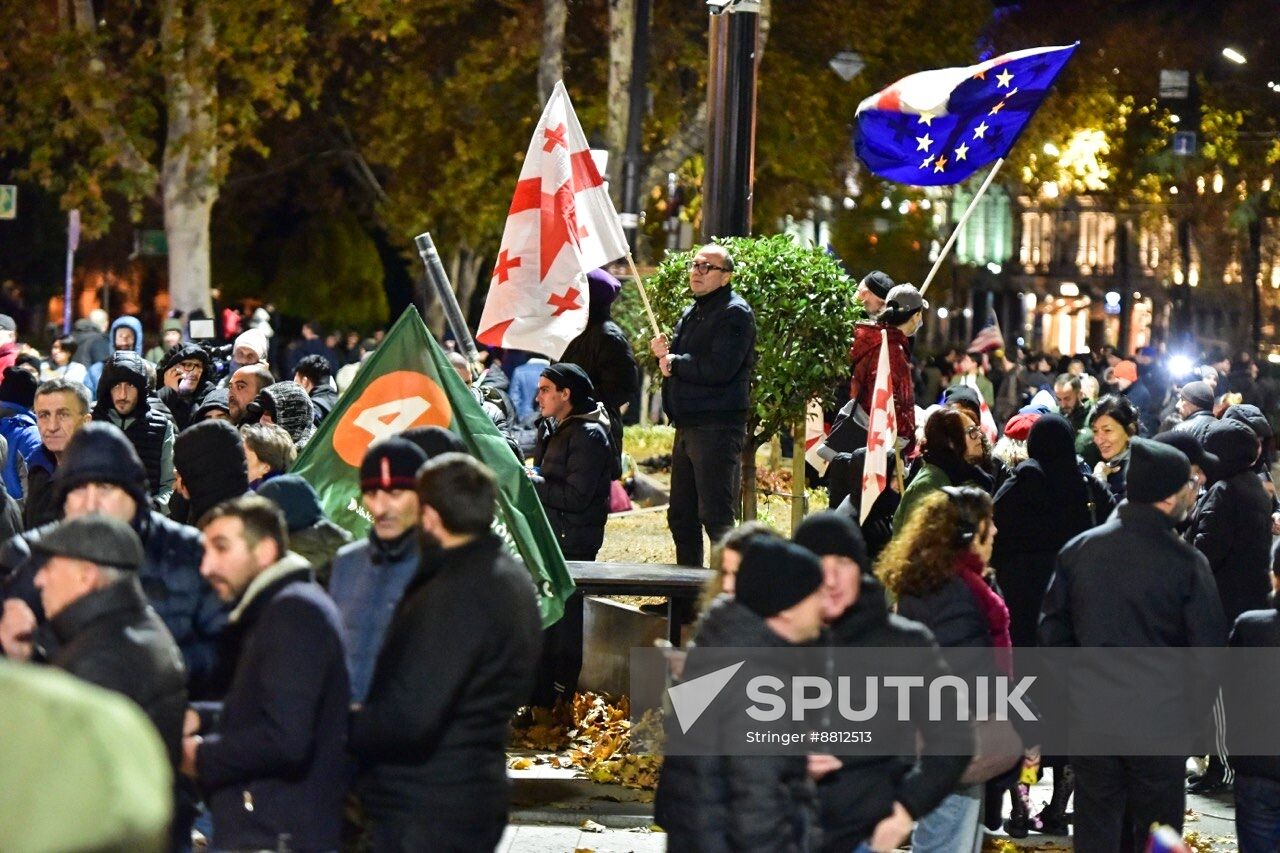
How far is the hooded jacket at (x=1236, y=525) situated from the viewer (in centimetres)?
959

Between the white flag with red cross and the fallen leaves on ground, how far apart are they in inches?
61.5

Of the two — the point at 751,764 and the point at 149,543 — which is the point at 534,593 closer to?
the point at 751,764

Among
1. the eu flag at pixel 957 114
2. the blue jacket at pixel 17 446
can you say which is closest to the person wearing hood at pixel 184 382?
the blue jacket at pixel 17 446

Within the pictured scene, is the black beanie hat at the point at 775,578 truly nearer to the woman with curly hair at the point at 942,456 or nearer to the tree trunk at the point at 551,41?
the woman with curly hair at the point at 942,456

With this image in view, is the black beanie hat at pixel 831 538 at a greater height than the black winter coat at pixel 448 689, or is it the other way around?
the black beanie hat at pixel 831 538

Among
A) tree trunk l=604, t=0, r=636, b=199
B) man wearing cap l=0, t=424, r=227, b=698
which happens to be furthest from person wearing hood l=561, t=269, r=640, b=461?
tree trunk l=604, t=0, r=636, b=199

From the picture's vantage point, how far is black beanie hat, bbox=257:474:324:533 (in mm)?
6383

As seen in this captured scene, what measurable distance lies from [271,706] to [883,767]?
5.59 feet

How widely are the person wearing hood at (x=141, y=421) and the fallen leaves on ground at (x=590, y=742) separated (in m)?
2.33

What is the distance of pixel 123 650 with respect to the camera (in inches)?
187

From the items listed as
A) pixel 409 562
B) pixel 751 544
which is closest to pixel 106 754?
pixel 751 544

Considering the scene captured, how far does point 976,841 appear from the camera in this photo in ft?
22.3

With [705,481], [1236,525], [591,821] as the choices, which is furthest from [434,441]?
[1236,525]

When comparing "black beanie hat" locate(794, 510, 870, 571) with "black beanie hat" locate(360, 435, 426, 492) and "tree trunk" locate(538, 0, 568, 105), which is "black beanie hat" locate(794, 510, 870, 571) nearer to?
"black beanie hat" locate(360, 435, 426, 492)
